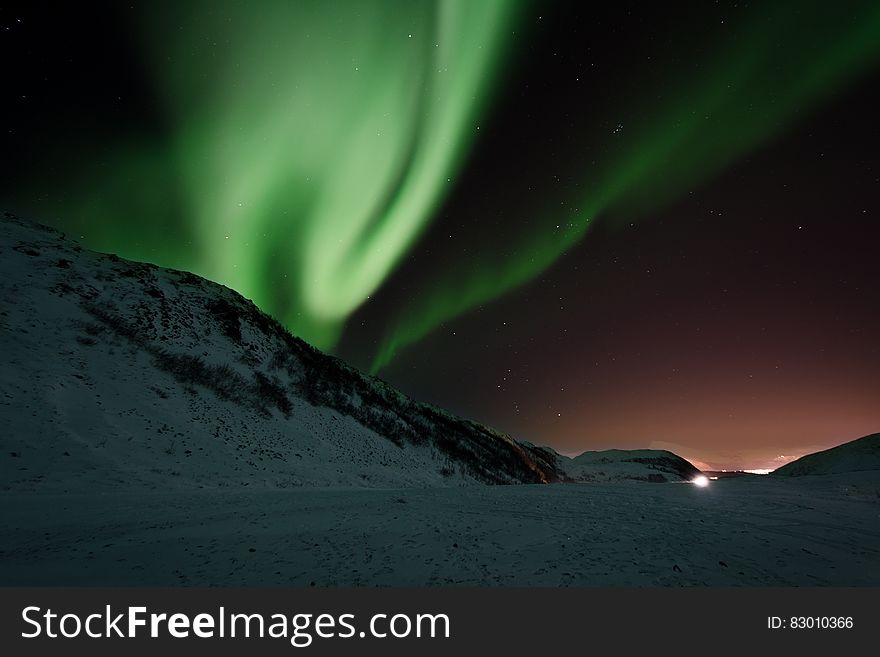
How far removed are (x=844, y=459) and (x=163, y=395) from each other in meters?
59.2

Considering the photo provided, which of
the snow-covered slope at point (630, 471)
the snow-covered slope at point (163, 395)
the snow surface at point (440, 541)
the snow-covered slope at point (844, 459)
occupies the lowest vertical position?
the snow-covered slope at point (630, 471)

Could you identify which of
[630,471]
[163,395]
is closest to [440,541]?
[163,395]

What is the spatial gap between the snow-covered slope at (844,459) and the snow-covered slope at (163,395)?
112ft

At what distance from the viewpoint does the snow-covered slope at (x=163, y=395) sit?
14875mm

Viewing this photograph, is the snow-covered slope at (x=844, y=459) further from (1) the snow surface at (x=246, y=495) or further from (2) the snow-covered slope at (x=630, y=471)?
(1) the snow surface at (x=246, y=495)

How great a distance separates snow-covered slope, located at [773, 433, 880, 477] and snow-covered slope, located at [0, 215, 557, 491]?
1340 inches

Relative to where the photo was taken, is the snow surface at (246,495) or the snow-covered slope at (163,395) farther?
the snow-covered slope at (163,395)

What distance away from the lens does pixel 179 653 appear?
4.24 meters

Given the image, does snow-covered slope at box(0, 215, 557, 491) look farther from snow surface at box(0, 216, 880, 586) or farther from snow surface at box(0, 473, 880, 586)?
snow surface at box(0, 473, 880, 586)

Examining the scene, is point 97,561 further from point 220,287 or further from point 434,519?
point 220,287

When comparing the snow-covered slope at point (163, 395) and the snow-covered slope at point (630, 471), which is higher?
the snow-covered slope at point (163, 395)

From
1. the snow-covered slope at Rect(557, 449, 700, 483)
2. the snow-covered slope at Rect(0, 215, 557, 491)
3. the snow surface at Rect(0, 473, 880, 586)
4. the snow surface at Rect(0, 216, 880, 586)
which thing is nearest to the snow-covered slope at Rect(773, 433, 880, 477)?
the snow-covered slope at Rect(557, 449, 700, 483)

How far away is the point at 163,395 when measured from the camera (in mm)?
21453

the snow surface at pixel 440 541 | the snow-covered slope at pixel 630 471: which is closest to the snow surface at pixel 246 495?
the snow surface at pixel 440 541
